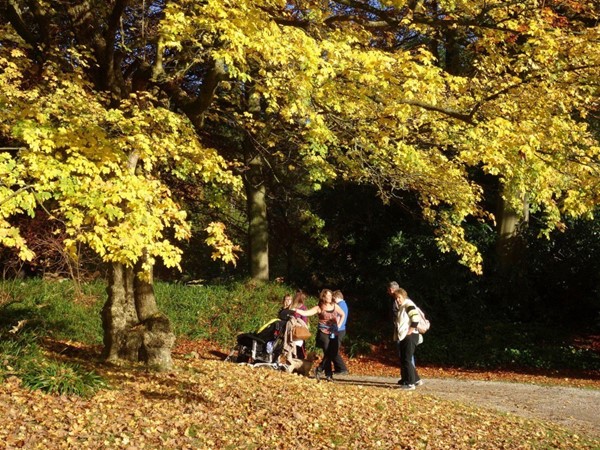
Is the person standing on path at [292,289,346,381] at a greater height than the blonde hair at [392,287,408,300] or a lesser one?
lesser

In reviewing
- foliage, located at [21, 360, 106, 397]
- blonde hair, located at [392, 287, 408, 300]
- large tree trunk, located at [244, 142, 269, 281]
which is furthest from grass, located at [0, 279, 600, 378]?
foliage, located at [21, 360, 106, 397]

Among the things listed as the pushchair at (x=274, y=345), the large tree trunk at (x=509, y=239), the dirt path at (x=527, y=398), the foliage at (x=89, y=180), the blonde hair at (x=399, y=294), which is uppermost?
the large tree trunk at (x=509, y=239)

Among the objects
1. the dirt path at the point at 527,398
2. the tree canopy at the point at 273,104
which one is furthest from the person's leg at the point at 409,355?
the tree canopy at the point at 273,104

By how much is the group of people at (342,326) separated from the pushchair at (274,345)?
248mm

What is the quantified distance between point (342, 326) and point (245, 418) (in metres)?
4.37

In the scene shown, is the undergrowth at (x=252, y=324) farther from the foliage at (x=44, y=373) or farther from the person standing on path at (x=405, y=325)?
the person standing on path at (x=405, y=325)

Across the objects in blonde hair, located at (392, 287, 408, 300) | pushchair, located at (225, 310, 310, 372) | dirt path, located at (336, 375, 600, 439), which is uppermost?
blonde hair, located at (392, 287, 408, 300)

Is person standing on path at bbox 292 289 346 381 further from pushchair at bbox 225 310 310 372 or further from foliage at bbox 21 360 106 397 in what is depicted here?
foliage at bbox 21 360 106 397

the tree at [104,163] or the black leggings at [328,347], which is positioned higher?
the tree at [104,163]

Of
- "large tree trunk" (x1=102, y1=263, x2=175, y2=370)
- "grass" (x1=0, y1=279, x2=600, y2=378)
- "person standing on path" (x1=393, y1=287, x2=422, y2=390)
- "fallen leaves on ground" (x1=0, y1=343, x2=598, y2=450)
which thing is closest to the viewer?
"fallen leaves on ground" (x1=0, y1=343, x2=598, y2=450)

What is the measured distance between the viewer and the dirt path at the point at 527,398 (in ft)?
31.5

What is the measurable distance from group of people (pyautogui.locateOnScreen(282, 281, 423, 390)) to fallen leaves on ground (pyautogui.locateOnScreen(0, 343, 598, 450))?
2.74 ft

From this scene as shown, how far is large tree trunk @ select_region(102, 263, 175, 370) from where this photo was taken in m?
9.09

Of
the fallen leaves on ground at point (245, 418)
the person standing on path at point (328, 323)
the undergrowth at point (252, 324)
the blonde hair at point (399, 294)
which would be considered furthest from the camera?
the undergrowth at point (252, 324)
